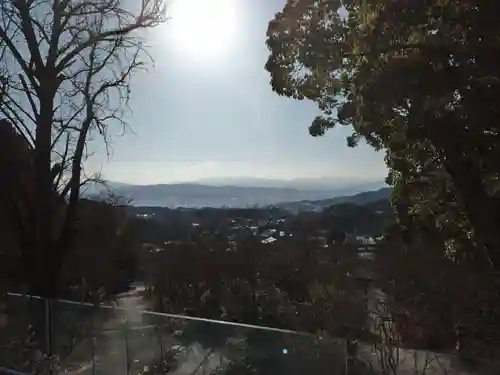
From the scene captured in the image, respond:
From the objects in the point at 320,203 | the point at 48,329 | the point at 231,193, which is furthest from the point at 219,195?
the point at 48,329

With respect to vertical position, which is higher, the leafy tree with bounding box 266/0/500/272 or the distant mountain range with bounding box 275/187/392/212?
the leafy tree with bounding box 266/0/500/272

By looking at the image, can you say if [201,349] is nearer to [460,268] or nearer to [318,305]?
[318,305]

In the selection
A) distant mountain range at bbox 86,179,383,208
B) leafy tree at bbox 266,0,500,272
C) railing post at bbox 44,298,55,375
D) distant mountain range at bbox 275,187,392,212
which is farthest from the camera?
distant mountain range at bbox 86,179,383,208

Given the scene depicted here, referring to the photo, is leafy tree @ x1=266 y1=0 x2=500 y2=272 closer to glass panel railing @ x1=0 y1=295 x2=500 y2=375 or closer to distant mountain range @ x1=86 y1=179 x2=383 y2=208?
glass panel railing @ x1=0 y1=295 x2=500 y2=375

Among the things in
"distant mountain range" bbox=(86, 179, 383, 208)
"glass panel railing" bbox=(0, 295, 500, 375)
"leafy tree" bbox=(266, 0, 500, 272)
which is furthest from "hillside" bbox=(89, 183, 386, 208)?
"leafy tree" bbox=(266, 0, 500, 272)

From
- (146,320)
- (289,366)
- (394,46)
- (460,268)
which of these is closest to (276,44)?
(394,46)
